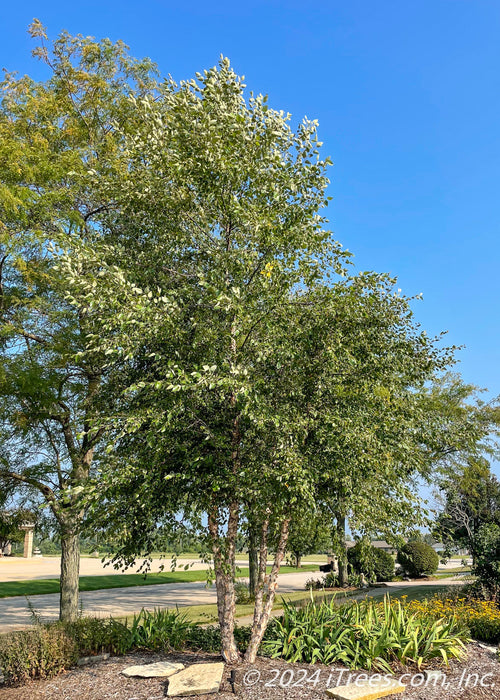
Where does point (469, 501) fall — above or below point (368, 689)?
above

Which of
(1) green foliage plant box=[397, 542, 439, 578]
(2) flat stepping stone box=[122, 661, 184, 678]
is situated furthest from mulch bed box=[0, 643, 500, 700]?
(1) green foliage plant box=[397, 542, 439, 578]

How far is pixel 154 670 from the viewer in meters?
8.02

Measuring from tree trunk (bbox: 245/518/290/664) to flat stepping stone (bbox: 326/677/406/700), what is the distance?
4.93 feet

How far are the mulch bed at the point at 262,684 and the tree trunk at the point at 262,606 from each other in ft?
0.69

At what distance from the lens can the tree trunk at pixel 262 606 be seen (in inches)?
330

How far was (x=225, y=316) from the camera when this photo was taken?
27.2 ft

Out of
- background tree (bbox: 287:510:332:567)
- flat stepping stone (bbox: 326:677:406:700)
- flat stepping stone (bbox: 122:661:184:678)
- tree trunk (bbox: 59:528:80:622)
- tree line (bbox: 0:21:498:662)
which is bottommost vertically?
flat stepping stone (bbox: 326:677:406:700)

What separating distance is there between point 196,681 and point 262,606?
187cm

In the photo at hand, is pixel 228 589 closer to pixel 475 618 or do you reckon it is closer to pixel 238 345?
pixel 238 345

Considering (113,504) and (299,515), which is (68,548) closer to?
(113,504)

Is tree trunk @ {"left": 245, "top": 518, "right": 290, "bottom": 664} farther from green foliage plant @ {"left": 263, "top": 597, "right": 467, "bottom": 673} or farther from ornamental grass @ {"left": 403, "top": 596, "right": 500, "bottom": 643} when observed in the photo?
ornamental grass @ {"left": 403, "top": 596, "right": 500, "bottom": 643}

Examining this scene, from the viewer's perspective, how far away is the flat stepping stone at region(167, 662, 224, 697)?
283 inches

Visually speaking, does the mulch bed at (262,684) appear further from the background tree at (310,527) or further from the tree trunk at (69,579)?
the tree trunk at (69,579)

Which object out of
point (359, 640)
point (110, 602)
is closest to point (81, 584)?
point (110, 602)
